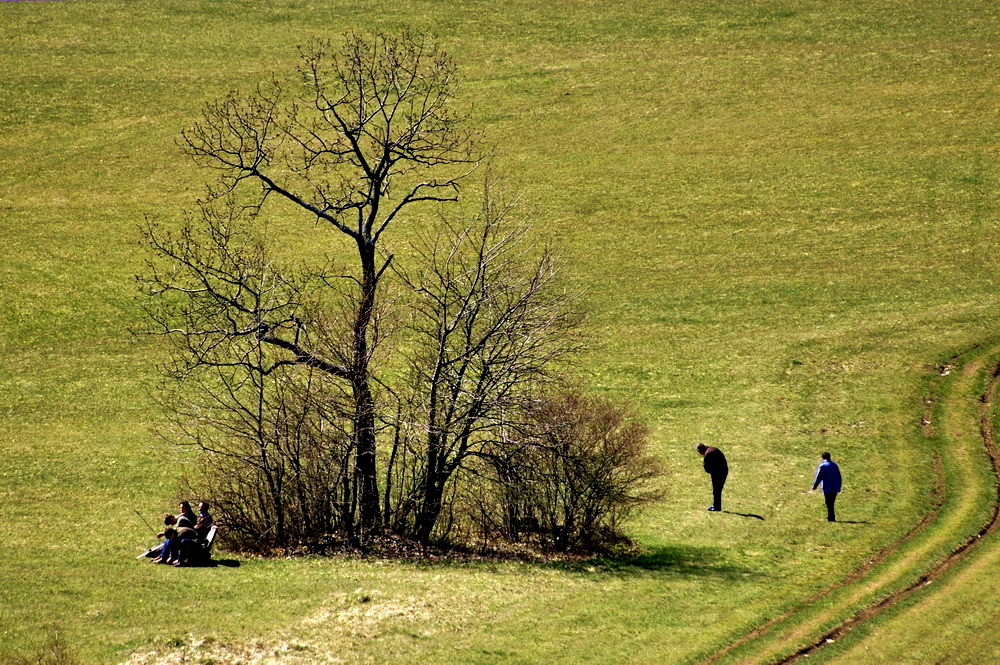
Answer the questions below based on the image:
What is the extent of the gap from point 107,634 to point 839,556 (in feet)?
60.4

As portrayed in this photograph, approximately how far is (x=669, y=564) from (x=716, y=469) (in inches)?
187

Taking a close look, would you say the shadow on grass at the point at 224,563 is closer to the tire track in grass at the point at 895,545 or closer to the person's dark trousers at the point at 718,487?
the tire track in grass at the point at 895,545

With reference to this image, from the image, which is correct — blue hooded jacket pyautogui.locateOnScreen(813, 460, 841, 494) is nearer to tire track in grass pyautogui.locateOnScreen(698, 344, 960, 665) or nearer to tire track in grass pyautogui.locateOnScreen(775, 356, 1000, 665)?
tire track in grass pyautogui.locateOnScreen(698, 344, 960, 665)

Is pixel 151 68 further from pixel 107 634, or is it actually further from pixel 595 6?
pixel 107 634

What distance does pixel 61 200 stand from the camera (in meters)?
64.8

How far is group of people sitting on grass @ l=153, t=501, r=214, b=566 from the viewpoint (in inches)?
1043

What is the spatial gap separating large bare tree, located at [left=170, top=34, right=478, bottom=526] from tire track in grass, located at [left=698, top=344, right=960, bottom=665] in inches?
446

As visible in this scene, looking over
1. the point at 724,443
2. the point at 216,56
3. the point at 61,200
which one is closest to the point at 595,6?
the point at 216,56

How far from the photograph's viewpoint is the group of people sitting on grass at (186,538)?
86.9 feet

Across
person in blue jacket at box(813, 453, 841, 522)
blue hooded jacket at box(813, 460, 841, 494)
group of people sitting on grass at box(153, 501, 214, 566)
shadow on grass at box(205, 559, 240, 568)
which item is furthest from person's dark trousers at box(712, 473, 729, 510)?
group of people sitting on grass at box(153, 501, 214, 566)

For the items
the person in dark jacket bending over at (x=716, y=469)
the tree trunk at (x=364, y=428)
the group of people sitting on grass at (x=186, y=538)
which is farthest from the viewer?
the person in dark jacket bending over at (x=716, y=469)

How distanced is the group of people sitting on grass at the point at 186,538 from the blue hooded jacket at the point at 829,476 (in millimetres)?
17266

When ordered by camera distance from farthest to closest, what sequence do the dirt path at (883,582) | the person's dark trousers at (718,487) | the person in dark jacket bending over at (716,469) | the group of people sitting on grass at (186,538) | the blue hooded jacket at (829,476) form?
the person's dark trousers at (718,487)
the person in dark jacket bending over at (716,469)
the blue hooded jacket at (829,476)
the group of people sitting on grass at (186,538)
the dirt path at (883,582)

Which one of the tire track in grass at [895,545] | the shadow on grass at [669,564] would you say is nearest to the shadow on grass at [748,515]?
the shadow on grass at [669,564]
